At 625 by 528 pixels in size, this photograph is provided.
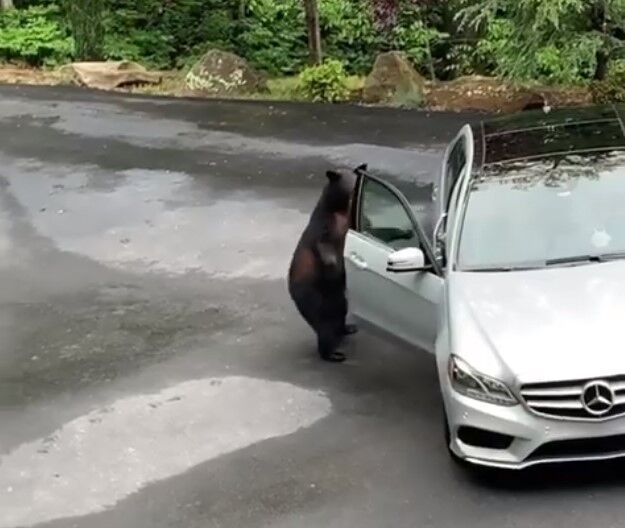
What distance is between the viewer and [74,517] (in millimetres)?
6562

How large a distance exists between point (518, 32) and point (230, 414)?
943 cm

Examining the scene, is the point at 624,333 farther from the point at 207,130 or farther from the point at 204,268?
the point at 207,130

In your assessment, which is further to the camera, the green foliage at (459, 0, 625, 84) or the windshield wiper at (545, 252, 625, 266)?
the green foliage at (459, 0, 625, 84)

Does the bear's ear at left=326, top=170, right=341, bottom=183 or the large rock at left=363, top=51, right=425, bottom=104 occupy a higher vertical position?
the bear's ear at left=326, top=170, right=341, bottom=183

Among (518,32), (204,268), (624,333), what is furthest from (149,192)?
(624,333)

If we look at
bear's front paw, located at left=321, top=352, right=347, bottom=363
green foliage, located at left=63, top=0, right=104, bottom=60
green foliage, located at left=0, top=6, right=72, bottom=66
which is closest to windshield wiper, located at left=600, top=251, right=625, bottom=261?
bear's front paw, located at left=321, top=352, right=347, bottom=363

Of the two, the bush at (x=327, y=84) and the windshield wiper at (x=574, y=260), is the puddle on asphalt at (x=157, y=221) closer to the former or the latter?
the windshield wiper at (x=574, y=260)

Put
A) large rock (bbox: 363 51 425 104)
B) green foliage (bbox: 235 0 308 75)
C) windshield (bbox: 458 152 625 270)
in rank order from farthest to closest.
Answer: green foliage (bbox: 235 0 308 75) < large rock (bbox: 363 51 425 104) < windshield (bbox: 458 152 625 270)

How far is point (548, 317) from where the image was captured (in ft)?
20.5

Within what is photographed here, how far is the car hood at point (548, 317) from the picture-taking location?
19.4 feet

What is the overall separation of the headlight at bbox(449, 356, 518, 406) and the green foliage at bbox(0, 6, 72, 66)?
18.3m

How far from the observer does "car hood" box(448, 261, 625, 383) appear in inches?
233

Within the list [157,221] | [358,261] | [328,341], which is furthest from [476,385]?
[157,221]

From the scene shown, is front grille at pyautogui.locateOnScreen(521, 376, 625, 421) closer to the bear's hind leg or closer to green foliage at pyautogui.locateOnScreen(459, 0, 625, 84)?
the bear's hind leg
